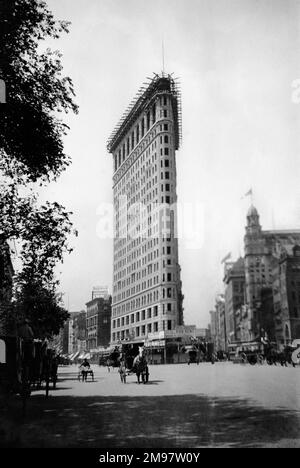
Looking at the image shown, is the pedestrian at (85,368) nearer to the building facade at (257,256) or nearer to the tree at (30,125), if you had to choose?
the tree at (30,125)

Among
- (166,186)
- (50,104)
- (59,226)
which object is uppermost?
(166,186)

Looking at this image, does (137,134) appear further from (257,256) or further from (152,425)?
(152,425)

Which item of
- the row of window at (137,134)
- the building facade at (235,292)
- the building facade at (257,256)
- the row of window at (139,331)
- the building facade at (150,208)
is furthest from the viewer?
the building facade at (235,292)

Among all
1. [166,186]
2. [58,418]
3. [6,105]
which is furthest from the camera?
[166,186]

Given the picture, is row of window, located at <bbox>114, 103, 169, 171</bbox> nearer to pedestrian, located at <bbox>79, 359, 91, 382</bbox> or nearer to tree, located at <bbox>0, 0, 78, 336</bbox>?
pedestrian, located at <bbox>79, 359, 91, 382</bbox>

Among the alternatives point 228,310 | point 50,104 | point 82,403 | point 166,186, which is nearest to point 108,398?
point 82,403

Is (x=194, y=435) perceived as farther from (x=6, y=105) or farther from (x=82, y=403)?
(x=6, y=105)

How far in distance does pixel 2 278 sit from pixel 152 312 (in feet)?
259

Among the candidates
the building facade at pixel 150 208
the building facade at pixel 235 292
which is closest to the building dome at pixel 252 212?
the building facade at pixel 235 292

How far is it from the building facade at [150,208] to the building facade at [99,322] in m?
23.8

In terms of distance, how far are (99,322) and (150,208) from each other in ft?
196

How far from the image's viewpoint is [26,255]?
47.8 ft

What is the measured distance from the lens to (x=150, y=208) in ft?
273

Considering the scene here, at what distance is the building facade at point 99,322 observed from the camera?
12800cm
